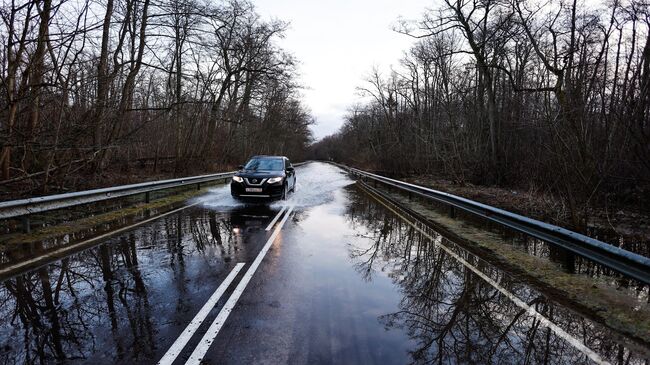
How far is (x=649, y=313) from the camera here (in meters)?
4.52

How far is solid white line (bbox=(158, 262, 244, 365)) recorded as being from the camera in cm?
331

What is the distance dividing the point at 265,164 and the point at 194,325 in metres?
12.6

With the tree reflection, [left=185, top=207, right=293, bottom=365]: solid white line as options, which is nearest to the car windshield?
the tree reflection

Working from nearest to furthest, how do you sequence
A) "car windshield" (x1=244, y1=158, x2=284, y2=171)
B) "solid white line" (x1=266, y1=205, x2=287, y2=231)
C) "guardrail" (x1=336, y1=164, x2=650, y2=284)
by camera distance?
"guardrail" (x1=336, y1=164, x2=650, y2=284), "solid white line" (x1=266, y1=205, x2=287, y2=231), "car windshield" (x1=244, y1=158, x2=284, y2=171)

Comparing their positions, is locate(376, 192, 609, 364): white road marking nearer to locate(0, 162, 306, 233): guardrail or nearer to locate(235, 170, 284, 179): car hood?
locate(235, 170, 284, 179): car hood

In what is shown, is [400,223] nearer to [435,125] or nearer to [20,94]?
[20,94]

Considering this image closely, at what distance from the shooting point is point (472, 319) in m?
4.27

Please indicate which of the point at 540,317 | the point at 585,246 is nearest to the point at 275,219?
the point at 585,246

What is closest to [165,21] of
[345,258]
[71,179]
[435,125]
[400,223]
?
[71,179]

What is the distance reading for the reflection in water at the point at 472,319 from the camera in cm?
351

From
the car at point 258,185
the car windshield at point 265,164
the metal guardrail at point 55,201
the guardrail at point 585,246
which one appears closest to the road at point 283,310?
the guardrail at point 585,246

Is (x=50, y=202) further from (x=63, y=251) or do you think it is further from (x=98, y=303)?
(x=98, y=303)

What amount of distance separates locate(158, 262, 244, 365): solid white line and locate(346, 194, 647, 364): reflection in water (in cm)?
203

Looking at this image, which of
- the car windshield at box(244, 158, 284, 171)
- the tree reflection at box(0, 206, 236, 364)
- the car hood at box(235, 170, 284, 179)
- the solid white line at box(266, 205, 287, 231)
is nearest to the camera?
the tree reflection at box(0, 206, 236, 364)
